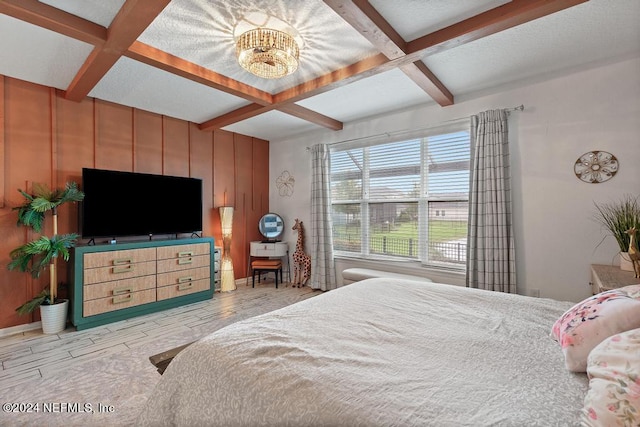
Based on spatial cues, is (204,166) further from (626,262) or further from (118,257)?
(626,262)

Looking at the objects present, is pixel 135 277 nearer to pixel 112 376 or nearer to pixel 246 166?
pixel 112 376

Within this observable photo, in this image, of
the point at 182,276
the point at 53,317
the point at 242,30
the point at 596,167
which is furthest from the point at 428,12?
the point at 53,317

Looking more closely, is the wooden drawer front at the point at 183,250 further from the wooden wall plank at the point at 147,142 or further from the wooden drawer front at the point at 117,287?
the wooden wall plank at the point at 147,142

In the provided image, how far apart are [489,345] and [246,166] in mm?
4577

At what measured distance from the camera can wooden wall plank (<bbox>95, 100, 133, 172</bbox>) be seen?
138 inches

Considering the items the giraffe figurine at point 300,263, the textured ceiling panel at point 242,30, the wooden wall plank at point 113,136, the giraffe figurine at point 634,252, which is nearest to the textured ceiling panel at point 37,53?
the wooden wall plank at point 113,136

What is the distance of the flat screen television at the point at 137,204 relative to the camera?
3.24 meters

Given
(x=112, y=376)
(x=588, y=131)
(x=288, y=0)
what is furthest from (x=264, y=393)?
(x=588, y=131)

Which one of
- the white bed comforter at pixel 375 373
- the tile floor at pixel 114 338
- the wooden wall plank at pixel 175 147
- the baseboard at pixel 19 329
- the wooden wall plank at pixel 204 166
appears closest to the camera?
the white bed comforter at pixel 375 373

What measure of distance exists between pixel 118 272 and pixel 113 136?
1679 mm

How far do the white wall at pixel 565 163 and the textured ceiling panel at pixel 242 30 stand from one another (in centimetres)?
179

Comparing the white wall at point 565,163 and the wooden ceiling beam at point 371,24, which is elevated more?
the wooden ceiling beam at point 371,24

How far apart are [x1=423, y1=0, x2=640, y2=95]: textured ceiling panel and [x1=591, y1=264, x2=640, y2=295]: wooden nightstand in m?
1.80

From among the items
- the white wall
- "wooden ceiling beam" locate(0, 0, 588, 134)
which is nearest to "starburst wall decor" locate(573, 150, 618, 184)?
the white wall
